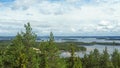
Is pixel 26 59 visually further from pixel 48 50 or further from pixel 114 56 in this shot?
pixel 114 56

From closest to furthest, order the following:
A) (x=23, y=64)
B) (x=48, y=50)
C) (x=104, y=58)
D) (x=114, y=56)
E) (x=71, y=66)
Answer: (x=23, y=64) → (x=48, y=50) → (x=71, y=66) → (x=104, y=58) → (x=114, y=56)

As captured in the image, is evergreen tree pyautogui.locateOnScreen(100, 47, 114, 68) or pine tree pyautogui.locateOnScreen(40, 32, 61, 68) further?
evergreen tree pyautogui.locateOnScreen(100, 47, 114, 68)

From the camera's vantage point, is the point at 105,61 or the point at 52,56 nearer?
the point at 52,56

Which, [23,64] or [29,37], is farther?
[29,37]

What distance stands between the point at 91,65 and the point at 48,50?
38999 mm

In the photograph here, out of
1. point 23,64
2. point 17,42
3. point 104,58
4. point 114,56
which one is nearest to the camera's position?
point 23,64

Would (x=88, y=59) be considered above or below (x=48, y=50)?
below

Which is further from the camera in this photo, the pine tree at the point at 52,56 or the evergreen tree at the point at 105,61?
the evergreen tree at the point at 105,61

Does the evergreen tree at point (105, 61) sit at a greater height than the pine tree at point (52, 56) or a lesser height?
lesser

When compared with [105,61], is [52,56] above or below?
above

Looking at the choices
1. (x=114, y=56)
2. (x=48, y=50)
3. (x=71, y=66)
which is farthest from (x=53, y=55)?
(x=114, y=56)

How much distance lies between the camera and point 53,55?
4766 cm

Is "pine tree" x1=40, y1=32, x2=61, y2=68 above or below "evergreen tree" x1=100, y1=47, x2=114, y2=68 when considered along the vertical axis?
above

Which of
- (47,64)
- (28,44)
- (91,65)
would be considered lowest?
(91,65)
